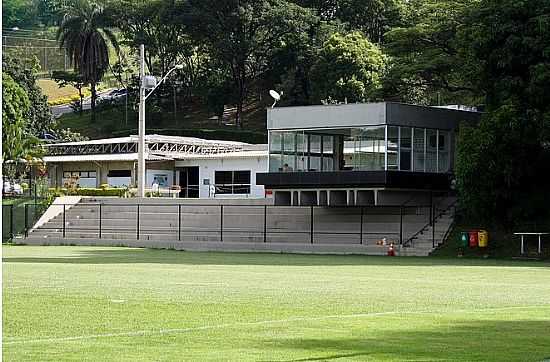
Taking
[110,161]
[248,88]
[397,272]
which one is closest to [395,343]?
[397,272]

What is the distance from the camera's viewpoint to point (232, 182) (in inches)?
3297

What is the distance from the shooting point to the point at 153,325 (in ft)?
55.1

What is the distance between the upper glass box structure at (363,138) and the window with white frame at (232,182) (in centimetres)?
2151

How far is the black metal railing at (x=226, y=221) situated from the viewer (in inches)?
2229

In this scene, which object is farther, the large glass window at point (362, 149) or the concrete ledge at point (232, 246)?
the large glass window at point (362, 149)

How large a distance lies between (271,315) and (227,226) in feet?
140

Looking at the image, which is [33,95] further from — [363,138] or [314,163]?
[363,138]

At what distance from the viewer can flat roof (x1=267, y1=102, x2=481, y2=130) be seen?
56.4m

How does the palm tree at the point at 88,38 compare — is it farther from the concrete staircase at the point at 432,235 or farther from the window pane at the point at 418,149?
the concrete staircase at the point at 432,235

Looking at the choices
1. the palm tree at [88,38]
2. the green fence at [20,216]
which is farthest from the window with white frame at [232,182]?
the palm tree at [88,38]

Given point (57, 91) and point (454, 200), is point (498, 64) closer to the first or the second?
point (454, 200)

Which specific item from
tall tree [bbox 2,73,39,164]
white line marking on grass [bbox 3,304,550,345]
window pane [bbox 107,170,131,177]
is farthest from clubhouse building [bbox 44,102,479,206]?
white line marking on grass [bbox 3,304,550,345]

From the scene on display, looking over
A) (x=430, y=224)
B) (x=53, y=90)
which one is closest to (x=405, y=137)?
(x=430, y=224)

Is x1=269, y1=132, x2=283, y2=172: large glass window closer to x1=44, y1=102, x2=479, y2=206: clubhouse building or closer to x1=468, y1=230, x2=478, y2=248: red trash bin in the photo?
x1=44, y1=102, x2=479, y2=206: clubhouse building
